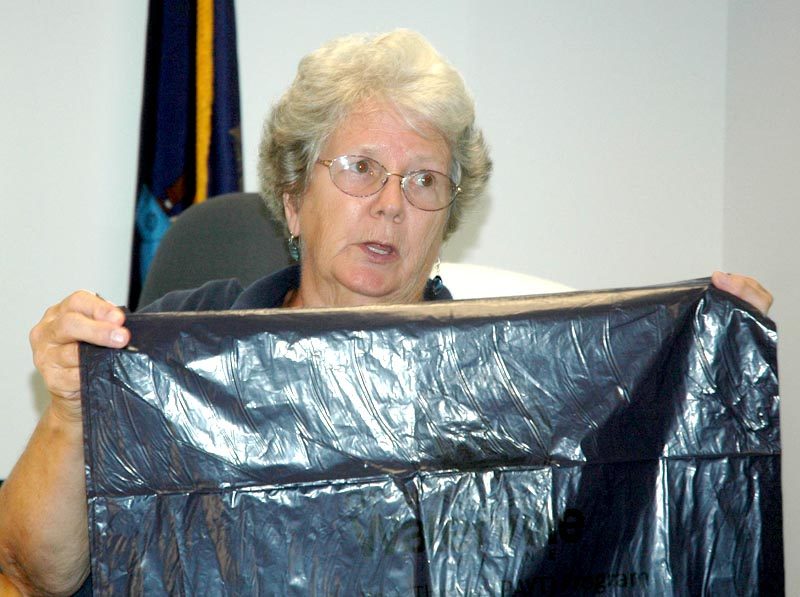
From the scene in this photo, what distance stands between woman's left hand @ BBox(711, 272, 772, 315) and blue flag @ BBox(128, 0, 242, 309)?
55.5 inches

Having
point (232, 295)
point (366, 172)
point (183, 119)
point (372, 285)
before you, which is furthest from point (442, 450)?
point (183, 119)

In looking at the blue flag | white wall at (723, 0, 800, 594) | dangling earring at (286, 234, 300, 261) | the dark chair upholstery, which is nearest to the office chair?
the dark chair upholstery

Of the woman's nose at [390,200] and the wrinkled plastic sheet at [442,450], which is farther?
the woman's nose at [390,200]

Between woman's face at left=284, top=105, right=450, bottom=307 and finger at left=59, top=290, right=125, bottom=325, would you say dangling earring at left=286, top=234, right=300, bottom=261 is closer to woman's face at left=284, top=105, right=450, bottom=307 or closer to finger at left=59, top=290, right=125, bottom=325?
woman's face at left=284, top=105, right=450, bottom=307

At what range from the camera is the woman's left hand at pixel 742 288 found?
3.42ft

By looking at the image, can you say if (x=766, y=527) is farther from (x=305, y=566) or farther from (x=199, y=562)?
(x=199, y=562)

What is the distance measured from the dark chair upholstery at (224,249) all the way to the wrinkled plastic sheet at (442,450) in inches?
31.6

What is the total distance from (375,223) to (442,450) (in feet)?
1.78

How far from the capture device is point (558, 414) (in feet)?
3.24

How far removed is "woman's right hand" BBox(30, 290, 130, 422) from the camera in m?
0.95

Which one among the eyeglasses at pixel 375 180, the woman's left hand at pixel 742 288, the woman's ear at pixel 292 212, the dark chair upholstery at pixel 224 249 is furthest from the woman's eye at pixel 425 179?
the woman's left hand at pixel 742 288

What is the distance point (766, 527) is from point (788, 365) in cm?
139

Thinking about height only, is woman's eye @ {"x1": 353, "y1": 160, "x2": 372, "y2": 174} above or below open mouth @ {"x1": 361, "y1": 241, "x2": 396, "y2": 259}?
above

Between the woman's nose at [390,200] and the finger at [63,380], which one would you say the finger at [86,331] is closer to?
the finger at [63,380]
